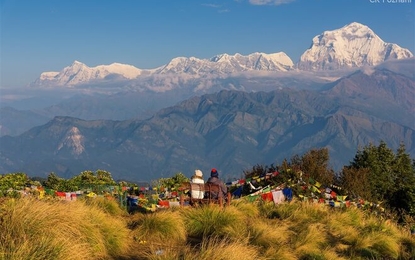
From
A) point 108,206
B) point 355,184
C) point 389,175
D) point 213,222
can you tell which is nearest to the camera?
point 213,222

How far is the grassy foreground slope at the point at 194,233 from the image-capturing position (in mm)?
7516

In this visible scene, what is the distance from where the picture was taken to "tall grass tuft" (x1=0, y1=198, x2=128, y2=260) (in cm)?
679

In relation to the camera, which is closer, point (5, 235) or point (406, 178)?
point (5, 235)

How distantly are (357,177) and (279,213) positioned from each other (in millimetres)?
12949

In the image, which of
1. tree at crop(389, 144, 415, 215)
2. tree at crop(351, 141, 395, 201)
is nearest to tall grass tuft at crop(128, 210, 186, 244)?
tree at crop(351, 141, 395, 201)

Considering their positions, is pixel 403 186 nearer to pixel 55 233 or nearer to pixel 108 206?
→ pixel 108 206

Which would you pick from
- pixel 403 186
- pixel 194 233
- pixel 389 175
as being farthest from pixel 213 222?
pixel 389 175

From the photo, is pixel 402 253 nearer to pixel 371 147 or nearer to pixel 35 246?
pixel 35 246

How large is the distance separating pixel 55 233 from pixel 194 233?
14.2ft

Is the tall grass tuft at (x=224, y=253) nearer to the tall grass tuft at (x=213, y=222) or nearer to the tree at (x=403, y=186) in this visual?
the tall grass tuft at (x=213, y=222)

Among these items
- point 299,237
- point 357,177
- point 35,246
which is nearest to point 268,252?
point 299,237

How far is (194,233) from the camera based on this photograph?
36.7ft

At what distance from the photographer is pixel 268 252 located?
904 cm

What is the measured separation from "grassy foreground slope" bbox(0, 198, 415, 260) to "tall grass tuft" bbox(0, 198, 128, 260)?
0.02m
